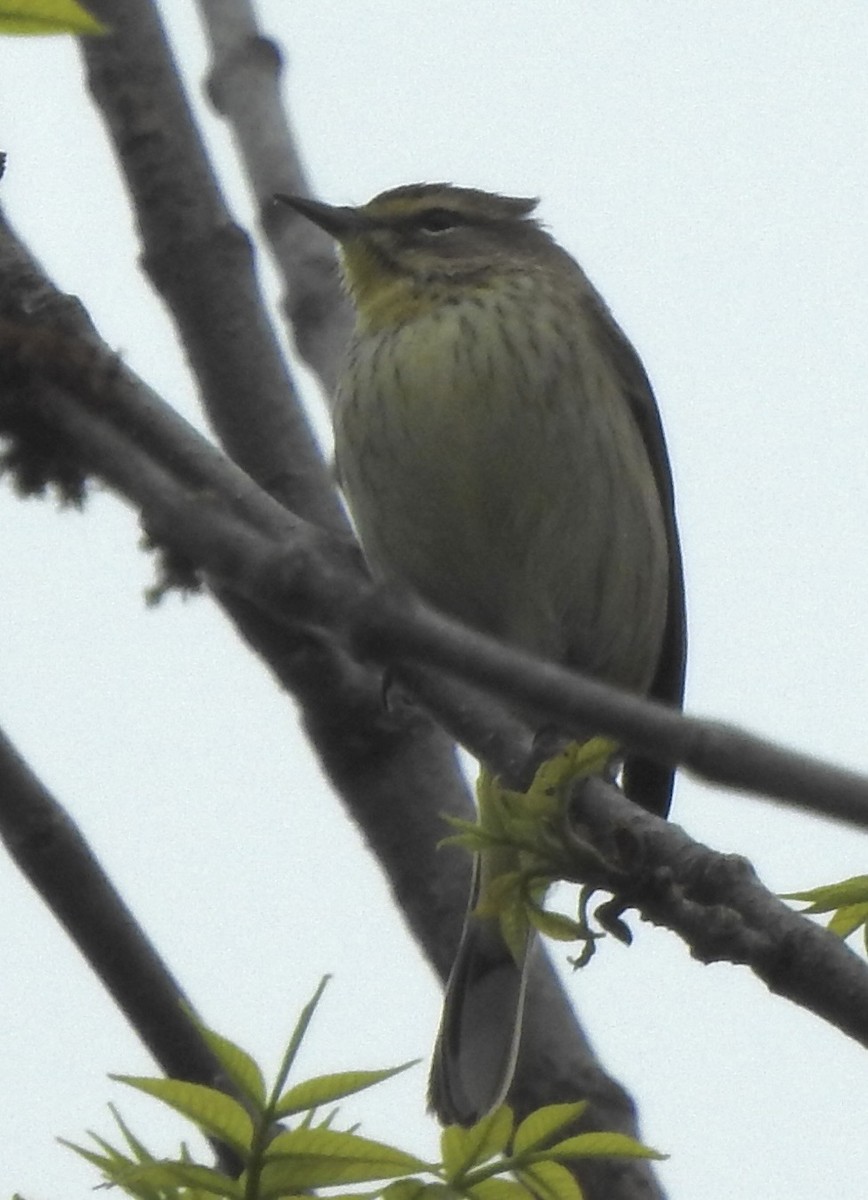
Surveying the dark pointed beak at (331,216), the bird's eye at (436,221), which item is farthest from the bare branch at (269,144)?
the bird's eye at (436,221)

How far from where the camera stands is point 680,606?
21.0ft

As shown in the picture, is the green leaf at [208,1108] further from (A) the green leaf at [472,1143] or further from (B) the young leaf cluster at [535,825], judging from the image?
(B) the young leaf cluster at [535,825]

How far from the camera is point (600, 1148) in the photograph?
2.53 meters

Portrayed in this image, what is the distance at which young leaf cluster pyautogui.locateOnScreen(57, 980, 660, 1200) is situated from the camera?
2367 mm

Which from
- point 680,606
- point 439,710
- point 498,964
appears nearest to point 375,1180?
point 439,710

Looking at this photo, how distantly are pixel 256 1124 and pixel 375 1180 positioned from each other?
17cm

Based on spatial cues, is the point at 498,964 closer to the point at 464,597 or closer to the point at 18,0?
the point at 464,597

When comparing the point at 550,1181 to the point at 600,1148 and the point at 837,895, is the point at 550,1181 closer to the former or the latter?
the point at 600,1148

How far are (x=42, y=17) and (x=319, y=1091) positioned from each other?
136 cm

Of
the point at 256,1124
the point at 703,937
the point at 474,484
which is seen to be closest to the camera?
the point at 256,1124

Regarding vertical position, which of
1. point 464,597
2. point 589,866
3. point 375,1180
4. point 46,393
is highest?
point 464,597

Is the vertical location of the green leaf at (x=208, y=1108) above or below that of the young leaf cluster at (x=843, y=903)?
below

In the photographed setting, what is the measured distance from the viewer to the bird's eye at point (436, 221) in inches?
259

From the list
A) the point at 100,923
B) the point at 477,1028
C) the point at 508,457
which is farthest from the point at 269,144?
the point at 100,923
